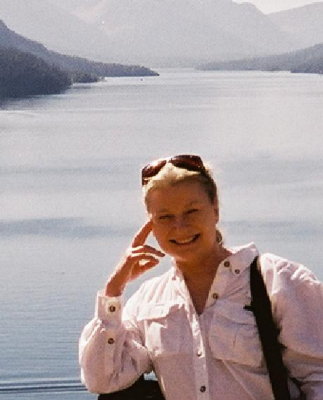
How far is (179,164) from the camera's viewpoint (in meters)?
1.69

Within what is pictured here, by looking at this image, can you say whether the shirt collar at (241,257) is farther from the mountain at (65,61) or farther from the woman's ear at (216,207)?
the mountain at (65,61)

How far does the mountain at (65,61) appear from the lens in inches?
749

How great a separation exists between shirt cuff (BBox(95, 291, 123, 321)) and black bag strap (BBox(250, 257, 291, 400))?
0.61 feet

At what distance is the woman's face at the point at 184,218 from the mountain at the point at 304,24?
18279mm

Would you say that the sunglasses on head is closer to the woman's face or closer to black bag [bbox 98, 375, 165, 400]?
the woman's face

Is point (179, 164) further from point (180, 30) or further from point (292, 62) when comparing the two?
point (180, 30)

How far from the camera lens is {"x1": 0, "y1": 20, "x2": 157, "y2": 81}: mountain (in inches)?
749

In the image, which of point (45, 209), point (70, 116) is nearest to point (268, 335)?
point (45, 209)

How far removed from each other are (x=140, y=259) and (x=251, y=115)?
21145mm

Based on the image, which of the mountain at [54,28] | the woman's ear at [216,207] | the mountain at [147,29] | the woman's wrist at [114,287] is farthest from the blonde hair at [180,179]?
the mountain at [147,29]

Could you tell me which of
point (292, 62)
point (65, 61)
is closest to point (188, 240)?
point (65, 61)

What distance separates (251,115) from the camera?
2275 centimetres

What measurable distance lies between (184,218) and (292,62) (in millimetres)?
19641

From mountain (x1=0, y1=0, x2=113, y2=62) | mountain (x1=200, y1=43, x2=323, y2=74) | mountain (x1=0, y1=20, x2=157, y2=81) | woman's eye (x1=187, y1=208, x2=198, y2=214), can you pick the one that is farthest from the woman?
mountain (x1=200, y1=43, x2=323, y2=74)
